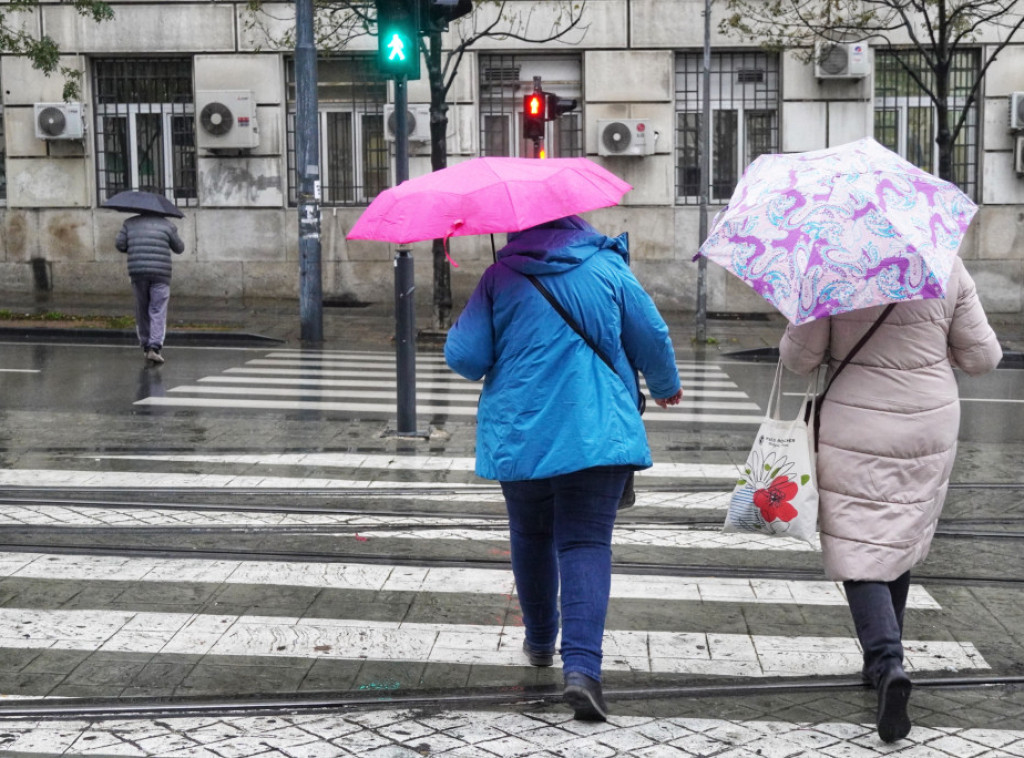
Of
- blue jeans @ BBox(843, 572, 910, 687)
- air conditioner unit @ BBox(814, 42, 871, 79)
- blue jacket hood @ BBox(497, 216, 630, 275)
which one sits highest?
air conditioner unit @ BBox(814, 42, 871, 79)

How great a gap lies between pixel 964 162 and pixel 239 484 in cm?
1535

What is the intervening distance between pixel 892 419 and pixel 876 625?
Answer: 0.66 meters

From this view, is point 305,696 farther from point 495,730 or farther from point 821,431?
point 821,431

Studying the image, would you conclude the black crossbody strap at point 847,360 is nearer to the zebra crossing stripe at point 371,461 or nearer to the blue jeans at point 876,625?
the blue jeans at point 876,625

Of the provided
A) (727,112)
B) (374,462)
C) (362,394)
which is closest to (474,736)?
(374,462)

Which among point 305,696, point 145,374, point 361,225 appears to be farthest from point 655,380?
point 145,374

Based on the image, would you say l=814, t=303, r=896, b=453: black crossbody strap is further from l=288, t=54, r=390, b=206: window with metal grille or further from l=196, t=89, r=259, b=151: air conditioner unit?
l=288, t=54, r=390, b=206: window with metal grille

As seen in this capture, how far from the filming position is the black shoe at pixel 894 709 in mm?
4289

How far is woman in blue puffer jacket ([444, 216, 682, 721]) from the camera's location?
14.8ft

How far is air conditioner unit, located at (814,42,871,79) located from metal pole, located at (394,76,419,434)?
36.8 feet

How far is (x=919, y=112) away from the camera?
68.1ft

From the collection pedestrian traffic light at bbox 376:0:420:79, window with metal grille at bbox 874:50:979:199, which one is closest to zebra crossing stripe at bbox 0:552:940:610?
pedestrian traffic light at bbox 376:0:420:79

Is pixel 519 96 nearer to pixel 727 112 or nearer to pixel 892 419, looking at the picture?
pixel 727 112

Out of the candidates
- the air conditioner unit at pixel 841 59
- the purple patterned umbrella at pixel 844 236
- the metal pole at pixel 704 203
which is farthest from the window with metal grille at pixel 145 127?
the purple patterned umbrella at pixel 844 236
